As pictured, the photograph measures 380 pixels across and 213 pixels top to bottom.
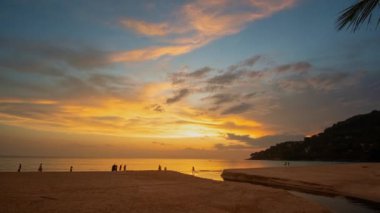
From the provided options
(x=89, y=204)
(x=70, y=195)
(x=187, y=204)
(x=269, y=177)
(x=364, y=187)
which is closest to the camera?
(x=89, y=204)

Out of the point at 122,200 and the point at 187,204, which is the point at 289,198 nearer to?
the point at 187,204

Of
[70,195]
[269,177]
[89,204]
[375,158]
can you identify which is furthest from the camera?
[375,158]

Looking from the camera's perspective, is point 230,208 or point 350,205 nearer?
point 230,208

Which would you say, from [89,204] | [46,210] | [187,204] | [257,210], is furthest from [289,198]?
[46,210]

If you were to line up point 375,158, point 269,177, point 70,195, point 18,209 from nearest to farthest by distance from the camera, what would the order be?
1. point 18,209
2. point 70,195
3. point 269,177
4. point 375,158

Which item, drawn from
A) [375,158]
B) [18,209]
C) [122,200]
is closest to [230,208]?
[122,200]

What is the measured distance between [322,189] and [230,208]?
22386 millimetres

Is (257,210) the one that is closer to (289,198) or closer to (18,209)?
(289,198)

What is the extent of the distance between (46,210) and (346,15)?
1524cm

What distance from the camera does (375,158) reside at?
153 metres

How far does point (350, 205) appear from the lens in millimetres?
24406

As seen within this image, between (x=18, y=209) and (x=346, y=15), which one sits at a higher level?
(x=346, y=15)

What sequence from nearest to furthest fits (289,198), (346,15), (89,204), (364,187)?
(346,15), (89,204), (289,198), (364,187)

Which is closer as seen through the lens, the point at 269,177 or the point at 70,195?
the point at 70,195
